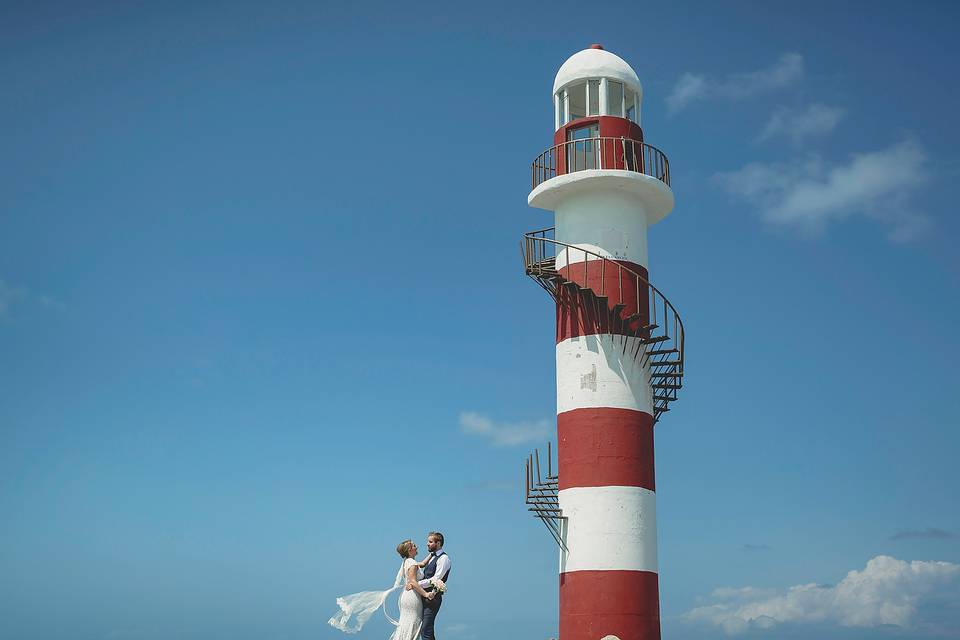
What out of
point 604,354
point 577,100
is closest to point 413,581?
point 604,354

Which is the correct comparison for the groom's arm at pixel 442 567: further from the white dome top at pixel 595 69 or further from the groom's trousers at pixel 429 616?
the white dome top at pixel 595 69

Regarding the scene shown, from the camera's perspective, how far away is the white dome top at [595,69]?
28.3m

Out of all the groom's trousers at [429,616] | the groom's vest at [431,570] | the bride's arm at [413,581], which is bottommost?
the groom's trousers at [429,616]

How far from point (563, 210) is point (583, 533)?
8.37 meters

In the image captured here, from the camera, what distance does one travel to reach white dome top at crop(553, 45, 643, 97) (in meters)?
28.3

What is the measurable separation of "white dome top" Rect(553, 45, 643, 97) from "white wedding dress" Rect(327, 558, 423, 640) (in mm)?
16380

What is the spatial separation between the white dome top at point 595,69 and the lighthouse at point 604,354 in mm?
38

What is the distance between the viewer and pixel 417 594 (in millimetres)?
15883

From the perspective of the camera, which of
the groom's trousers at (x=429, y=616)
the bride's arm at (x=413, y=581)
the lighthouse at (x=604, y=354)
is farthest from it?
the lighthouse at (x=604, y=354)

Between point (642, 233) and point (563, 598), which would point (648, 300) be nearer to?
point (642, 233)

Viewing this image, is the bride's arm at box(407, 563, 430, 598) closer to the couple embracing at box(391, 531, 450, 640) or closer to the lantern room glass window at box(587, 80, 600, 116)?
the couple embracing at box(391, 531, 450, 640)

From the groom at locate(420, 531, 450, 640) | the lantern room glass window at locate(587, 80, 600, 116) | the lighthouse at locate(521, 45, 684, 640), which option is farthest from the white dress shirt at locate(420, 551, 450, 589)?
the lantern room glass window at locate(587, 80, 600, 116)

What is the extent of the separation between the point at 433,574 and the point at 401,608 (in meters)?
0.70

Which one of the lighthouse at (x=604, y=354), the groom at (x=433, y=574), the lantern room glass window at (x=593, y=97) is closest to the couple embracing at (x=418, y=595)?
the groom at (x=433, y=574)
